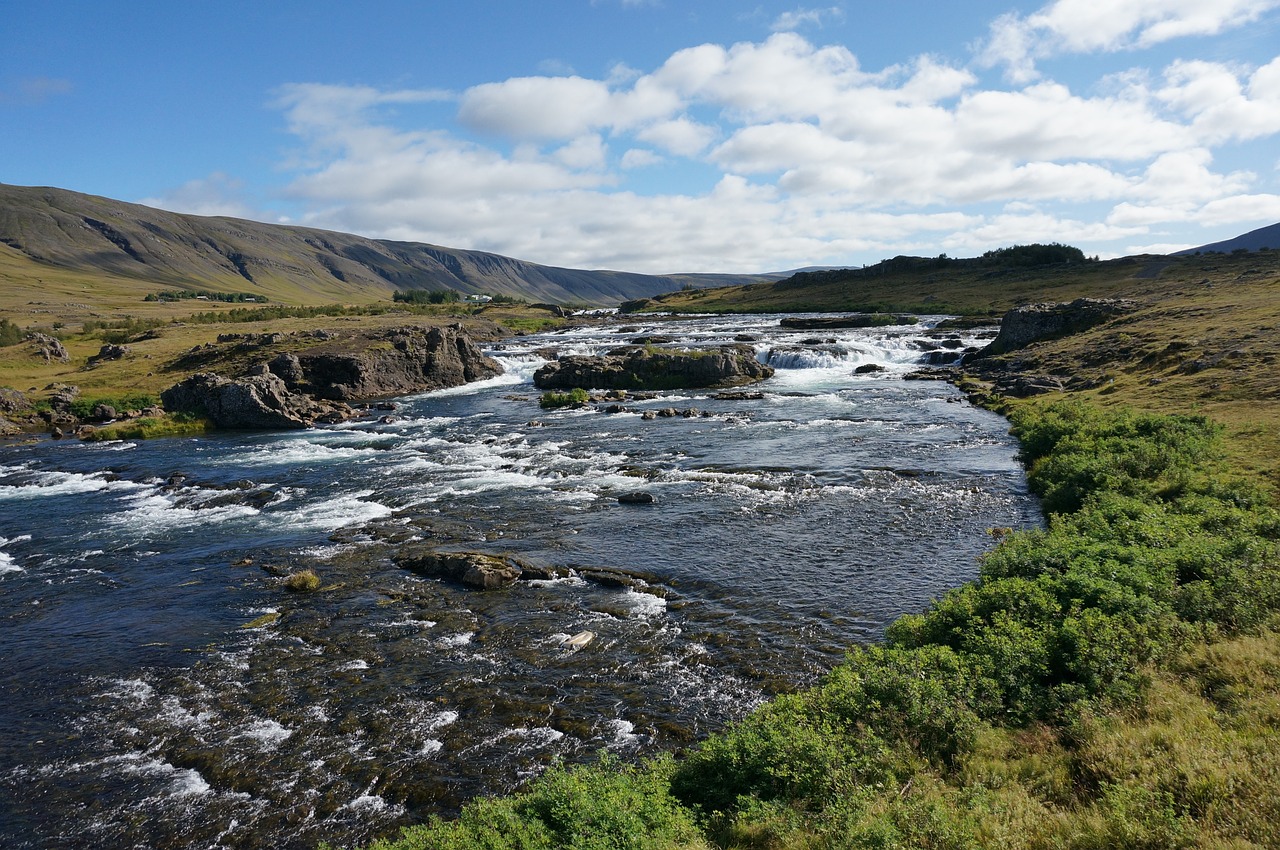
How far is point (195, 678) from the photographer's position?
1797cm

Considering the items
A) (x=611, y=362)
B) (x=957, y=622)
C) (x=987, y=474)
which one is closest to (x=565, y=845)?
(x=957, y=622)

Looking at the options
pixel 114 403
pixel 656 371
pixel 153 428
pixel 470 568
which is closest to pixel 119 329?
pixel 114 403

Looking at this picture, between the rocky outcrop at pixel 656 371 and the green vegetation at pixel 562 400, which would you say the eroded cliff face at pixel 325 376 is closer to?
the rocky outcrop at pixel 656 371

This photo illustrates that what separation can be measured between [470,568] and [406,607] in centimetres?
255

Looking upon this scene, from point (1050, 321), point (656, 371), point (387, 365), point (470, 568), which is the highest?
point (1050, 321)

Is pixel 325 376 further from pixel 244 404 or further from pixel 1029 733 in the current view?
pixel 1029 733

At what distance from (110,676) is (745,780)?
58.4ft

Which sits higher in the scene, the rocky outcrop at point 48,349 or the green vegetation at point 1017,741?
the rocky outcrop at point 48,349

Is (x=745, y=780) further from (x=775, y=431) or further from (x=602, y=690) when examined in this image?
(x=775, y=431)

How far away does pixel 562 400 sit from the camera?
5975cm

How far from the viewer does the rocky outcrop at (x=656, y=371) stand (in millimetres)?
69125

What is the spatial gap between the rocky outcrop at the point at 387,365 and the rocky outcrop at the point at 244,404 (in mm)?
8248

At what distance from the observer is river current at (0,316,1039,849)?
46.7 ft

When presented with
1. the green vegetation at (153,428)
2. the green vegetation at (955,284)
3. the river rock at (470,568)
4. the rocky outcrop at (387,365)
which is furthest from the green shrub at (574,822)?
the green vegetation at (955,284)
